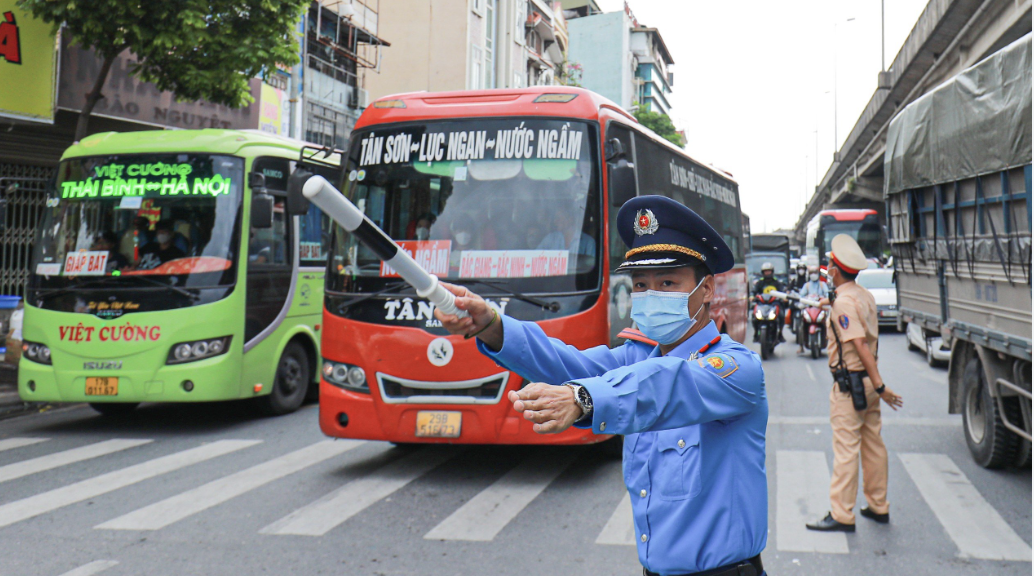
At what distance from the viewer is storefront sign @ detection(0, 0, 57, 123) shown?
12211mm

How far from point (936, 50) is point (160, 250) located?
17.8 meters

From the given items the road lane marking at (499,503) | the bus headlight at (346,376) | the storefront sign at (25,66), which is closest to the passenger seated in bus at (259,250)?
the bus headlight at (346,376)

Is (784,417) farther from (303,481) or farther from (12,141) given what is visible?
(12,141)

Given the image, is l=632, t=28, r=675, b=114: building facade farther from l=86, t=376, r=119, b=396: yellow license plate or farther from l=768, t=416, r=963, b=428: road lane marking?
l=86, t=376, r=119, b=396: yellow license plate

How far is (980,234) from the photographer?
20.9 feet

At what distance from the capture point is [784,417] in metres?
9.47

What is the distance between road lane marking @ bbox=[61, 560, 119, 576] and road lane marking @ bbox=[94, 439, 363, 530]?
2.11 feet

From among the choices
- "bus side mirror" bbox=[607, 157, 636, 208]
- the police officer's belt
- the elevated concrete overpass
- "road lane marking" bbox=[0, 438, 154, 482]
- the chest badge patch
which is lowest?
"road lane marking" bbox=[0, 438, 154, 482]

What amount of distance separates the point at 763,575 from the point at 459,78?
3719cm

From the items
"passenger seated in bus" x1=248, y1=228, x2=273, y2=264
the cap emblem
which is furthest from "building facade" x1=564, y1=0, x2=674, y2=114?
the cap emblem

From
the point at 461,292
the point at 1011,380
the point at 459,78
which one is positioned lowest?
the point at 1011,380

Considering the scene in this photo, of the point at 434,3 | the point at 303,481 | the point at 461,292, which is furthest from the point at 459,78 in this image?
the point at 461,292

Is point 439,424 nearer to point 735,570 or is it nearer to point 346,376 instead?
point 346,376

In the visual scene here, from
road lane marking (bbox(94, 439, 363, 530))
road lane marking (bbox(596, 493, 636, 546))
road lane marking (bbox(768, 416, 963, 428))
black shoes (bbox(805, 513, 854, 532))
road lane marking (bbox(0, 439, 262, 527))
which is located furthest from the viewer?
road lane marking (bbox(768, 416, 963, 428))
